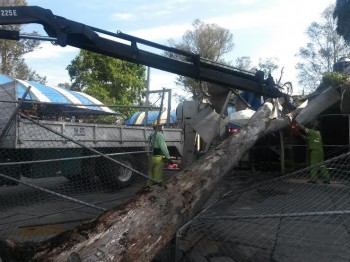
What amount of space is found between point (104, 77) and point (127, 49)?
73.4ft

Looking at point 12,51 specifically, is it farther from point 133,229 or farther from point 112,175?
point 133,229

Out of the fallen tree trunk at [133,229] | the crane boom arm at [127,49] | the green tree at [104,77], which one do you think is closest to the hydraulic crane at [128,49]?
the crane boom arm at [127,49]

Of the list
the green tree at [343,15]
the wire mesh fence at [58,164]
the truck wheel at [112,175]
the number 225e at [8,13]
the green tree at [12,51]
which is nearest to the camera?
the number 225e at [8,13]

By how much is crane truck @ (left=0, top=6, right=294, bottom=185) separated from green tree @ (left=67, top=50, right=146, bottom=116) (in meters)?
16.7

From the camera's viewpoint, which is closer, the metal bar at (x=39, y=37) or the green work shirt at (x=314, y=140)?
the metal bar at (x=39, y=37)

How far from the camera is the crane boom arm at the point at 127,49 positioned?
5.99 metres

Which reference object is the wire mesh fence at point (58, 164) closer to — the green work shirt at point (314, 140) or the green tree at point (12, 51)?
the green work shirt at point (314, 140)

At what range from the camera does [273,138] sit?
13.0m

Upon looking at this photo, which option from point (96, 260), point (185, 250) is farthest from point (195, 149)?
point (96, 260)

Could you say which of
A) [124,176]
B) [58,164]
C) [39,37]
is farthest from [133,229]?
[124,176]

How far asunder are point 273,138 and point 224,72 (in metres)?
5.65

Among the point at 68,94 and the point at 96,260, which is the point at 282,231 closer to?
the point at 96,260

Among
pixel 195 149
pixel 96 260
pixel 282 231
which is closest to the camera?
pixel 96 260

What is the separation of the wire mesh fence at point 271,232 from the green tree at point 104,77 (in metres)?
21.5
